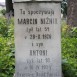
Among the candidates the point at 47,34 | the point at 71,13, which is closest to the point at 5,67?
the point at 47,34

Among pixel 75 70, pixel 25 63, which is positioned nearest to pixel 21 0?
pixel 25 63

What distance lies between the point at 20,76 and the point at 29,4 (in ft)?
4.47

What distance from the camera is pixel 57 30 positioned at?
7.26 metres

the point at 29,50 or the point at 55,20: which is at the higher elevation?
the point at 55,20

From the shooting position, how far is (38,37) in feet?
24.0

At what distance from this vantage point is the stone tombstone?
23.8 ft

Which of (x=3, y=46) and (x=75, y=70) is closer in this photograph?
(x=75, y=70)

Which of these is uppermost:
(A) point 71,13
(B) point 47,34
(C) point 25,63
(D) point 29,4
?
(D) point 29,4

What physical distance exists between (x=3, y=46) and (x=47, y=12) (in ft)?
7.74

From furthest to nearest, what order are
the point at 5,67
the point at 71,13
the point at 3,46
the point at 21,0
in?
1. the point at 71,13
2. the point at 3,46
3. the point at 5,67
4. the point at 21,0

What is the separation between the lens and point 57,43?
23.9 feet

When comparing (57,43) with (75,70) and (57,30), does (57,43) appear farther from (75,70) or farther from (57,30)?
(75,70)

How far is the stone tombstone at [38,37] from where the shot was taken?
7.26 metres

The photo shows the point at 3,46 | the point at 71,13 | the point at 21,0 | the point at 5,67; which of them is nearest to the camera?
the point at 21,0
